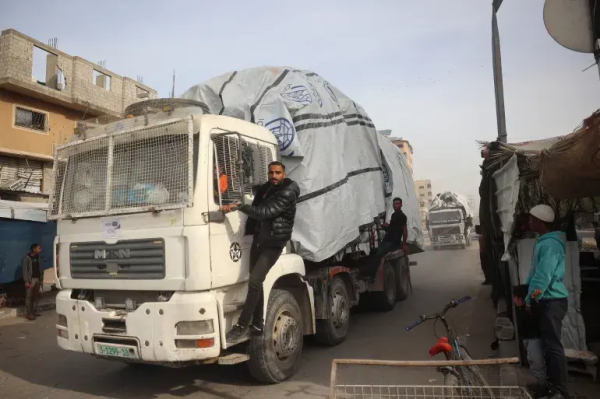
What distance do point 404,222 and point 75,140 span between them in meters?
5.98

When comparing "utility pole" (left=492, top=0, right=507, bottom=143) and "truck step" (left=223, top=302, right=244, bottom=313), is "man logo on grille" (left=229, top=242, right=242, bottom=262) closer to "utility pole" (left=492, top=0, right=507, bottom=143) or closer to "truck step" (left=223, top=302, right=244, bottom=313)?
"truck step" (left=223, top=302, right=244, bottom=313)

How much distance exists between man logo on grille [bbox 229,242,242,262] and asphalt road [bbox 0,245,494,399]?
1478mm

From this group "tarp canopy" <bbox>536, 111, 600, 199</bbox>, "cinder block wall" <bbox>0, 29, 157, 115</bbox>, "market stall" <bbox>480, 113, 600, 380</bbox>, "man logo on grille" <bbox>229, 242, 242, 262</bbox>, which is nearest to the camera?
"tarp canopy" <bbox>536, 111, 600, 199</bbox>

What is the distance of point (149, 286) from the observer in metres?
3.81

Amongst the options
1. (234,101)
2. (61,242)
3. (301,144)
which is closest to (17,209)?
(61,242)

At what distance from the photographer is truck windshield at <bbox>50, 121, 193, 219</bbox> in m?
3.91

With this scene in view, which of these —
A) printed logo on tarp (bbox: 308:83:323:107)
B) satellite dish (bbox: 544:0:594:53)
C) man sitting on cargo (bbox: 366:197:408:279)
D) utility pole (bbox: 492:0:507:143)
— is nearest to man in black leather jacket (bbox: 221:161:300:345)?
printed logo on tarp (bbox: 308:83:323:107)

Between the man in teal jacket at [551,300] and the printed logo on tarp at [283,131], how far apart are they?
3041 mm

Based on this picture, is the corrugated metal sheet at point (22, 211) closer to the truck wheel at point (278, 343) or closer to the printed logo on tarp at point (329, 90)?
the printed logo on tarp at point (329, 90)

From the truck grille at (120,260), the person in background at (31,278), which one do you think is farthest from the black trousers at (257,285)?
the person in background at (31,278)

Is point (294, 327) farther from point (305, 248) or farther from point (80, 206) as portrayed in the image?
point (80, 206)

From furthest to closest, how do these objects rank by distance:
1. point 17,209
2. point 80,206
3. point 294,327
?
1. point 17,209
2. point 294,327
3. point 80,206

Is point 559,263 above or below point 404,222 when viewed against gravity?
below

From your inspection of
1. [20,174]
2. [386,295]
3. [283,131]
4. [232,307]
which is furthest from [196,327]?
[20,174]
